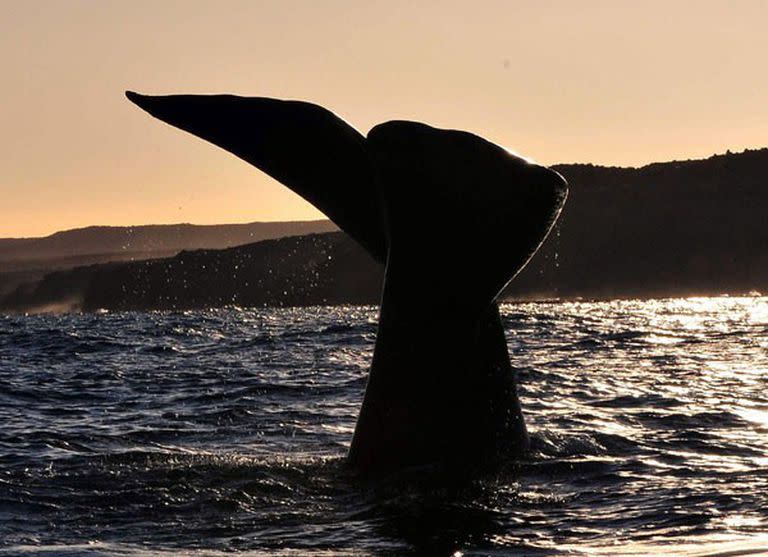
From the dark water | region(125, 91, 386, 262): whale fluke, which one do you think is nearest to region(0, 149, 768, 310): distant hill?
the dark water

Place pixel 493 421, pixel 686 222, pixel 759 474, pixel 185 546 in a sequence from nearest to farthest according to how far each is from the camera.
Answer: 1. pixel 185 546
2. pixel 493 421
3. pixel 759 474
4. pixel 686 222

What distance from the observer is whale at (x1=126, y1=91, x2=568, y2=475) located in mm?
7551

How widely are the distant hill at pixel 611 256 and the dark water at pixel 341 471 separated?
64.1 metres

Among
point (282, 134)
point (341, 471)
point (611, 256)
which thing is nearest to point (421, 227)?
point (282, 134)

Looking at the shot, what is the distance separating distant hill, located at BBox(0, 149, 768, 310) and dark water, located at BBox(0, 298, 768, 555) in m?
64.1


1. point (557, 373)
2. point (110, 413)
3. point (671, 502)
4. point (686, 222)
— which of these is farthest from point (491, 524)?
point (686, 222)

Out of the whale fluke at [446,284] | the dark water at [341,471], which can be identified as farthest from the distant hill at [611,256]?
the whale fluke at [446,284]

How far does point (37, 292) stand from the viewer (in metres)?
132

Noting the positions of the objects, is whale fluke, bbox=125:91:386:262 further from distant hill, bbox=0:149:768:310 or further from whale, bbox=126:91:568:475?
distant hill, bbox=0:149:768:310

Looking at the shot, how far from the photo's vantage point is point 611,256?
8800cm

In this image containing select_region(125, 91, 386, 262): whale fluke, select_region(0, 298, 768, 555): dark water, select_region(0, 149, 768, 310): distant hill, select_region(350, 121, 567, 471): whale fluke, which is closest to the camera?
select_region(0, 298, 768, 555): dark water

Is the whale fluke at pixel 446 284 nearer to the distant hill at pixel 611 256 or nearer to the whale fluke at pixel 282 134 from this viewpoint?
the whale fluke at pixel 282 134

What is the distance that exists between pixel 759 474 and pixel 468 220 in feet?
9.85

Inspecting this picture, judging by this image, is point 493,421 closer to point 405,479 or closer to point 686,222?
point 405,479
